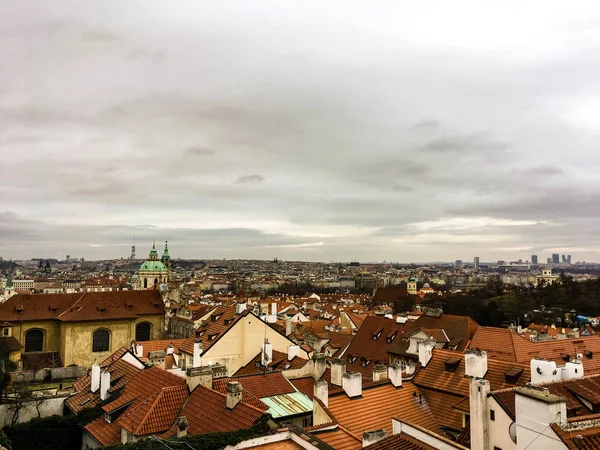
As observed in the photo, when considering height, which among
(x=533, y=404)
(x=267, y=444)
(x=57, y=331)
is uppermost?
(x=533, y=404)

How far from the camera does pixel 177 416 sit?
62.6 feet

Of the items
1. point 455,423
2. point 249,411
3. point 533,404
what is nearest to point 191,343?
point 249,411

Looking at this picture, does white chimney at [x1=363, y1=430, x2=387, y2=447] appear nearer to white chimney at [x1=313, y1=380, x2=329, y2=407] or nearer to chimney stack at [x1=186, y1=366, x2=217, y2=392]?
white chimney at [x1=313, y1=380, x2=329, y2=407]

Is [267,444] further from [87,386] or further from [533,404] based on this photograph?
[87,386]

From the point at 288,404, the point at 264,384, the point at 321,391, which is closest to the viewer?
the point at 321,391

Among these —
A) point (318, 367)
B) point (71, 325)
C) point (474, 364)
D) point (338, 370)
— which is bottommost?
point (71, 325)

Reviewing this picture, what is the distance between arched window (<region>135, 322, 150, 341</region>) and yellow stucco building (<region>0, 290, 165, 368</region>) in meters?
0.62

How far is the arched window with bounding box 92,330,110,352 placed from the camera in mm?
56000

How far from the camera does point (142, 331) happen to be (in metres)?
61.6

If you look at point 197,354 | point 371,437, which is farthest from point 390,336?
point 371,437

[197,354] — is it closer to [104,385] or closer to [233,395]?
[104,385]

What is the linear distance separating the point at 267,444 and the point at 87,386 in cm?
1896

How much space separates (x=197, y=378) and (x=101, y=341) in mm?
41364

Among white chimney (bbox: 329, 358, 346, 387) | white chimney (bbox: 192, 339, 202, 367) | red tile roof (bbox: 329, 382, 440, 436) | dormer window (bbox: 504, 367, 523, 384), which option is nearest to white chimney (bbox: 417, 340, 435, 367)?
red tile roof (bbox: 329, 382, 440, 436)
